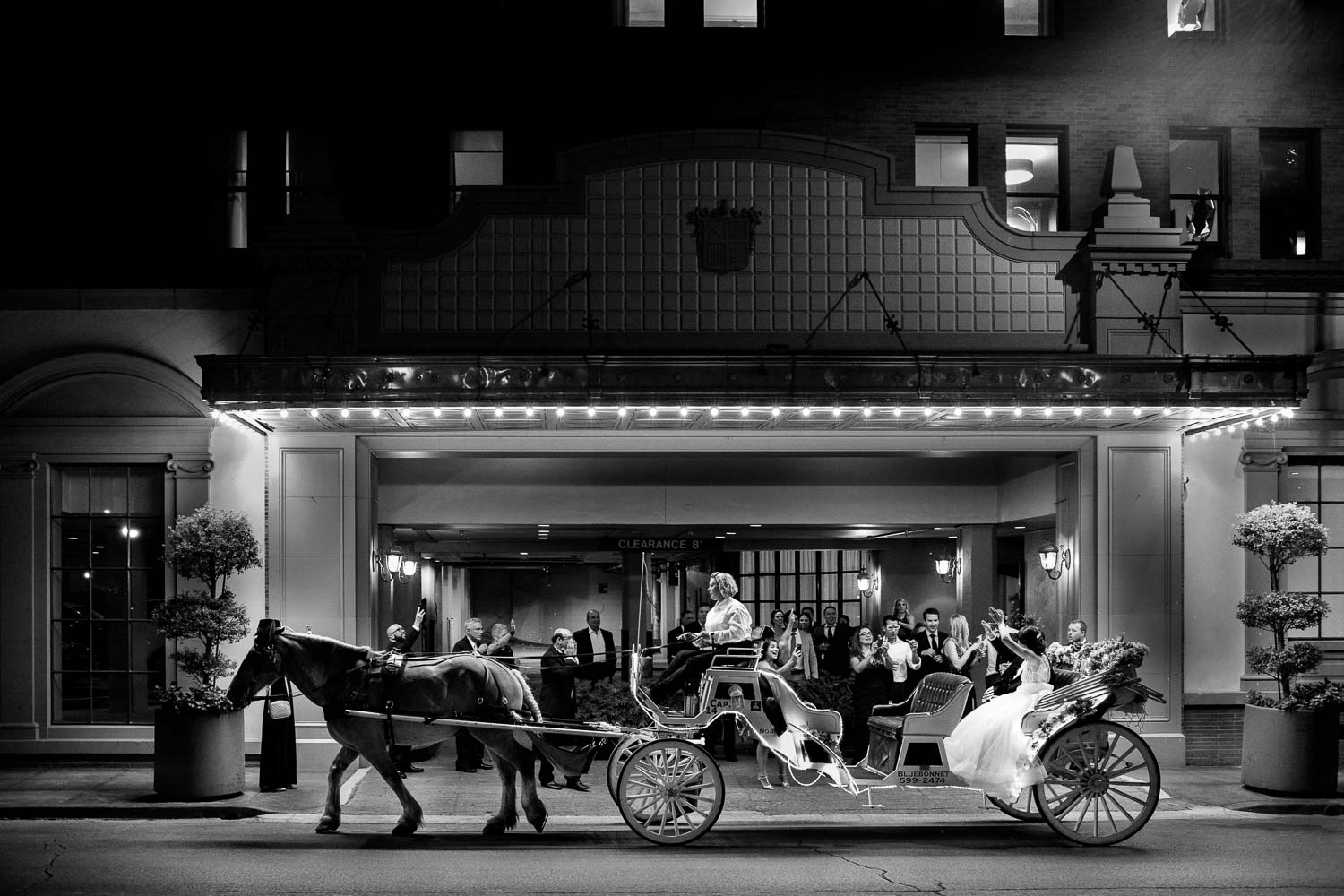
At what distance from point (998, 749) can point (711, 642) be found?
267 cm

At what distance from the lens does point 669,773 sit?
1106cm

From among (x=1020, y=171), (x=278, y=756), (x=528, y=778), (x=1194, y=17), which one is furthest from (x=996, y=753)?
(x=1194, y=17)

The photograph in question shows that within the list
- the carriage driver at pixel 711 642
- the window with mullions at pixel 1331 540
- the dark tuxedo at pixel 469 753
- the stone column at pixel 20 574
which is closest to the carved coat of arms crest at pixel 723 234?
the dark tuxedo at pixel 469 753

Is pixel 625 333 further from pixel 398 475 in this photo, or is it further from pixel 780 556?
pixel 780 556

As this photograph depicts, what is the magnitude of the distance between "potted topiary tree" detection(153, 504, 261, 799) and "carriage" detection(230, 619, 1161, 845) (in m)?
2.62

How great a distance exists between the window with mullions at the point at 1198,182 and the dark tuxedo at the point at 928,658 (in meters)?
6.85

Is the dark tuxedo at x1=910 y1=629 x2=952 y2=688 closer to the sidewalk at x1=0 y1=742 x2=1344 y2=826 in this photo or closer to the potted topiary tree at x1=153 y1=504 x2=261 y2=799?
the sidewalk at x1=0 y1=742 x2=1344 y2=826

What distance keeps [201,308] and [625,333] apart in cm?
549

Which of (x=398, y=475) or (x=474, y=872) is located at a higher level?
(x=398, y=475)

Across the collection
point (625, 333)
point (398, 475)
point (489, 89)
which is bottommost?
point (398, 475)

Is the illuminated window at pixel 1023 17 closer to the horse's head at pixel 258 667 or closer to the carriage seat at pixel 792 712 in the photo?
the carriage seat at pixel 792 712

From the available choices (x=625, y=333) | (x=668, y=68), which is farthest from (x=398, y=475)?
(x=668, y=68)

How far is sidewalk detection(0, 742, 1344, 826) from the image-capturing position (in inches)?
516

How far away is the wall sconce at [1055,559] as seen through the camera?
17.3 metres
